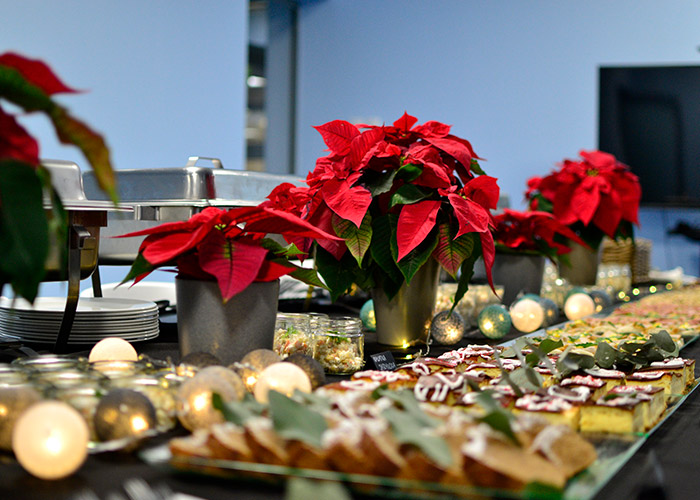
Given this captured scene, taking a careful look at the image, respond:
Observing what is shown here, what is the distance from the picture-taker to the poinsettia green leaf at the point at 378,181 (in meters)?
1.05

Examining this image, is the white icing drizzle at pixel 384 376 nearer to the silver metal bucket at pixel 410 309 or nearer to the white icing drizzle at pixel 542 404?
the white icing drizzle at pixel 542 404

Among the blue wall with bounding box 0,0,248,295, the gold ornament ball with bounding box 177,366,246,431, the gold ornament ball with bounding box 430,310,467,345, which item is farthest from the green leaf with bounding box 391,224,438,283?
the blue wall with bounding box 0,0,248,295

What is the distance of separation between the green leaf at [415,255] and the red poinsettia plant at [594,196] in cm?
84

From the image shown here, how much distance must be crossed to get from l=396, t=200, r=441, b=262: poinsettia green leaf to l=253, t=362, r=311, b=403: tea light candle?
360 millimetres

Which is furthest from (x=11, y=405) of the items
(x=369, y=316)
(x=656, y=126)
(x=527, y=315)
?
(x=656, y=126)

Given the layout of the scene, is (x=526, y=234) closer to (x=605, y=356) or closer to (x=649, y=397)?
(x=605, y=356)

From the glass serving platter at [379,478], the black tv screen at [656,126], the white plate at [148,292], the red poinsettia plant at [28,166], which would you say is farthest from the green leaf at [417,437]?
the black tv screen at [656,126]

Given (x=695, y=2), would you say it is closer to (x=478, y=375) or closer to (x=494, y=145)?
(x=494, y=145)

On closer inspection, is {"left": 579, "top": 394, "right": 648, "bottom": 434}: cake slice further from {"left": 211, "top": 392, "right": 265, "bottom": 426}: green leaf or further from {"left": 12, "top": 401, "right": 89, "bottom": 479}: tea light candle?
{"left": 12, "top": 401, "right": 89, "bottom": 479}: tea light candle

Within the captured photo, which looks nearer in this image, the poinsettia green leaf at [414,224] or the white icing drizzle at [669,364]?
the white icing drizzle at [669,364]

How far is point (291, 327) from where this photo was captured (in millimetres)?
908

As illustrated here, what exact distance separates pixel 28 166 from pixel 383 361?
0.51 m

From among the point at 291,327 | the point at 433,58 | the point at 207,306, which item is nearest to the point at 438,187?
the point at 291,327

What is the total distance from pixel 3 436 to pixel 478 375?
Result: 0.46m
